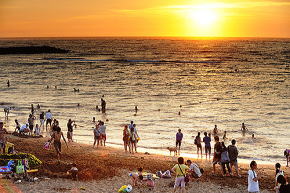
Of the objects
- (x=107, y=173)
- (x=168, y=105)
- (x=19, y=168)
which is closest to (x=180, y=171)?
(x=107, y=173)

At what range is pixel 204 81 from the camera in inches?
2918

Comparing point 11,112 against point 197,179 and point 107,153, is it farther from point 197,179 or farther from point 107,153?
point 197,179

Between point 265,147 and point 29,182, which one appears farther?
point 265,147

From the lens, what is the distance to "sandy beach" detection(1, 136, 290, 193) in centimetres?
1459

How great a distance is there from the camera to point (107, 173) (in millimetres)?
16391

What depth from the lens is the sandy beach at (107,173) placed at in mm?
14594

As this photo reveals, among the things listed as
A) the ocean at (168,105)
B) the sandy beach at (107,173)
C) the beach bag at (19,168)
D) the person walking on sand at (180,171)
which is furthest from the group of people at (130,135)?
the person walking on sand at (180,171)

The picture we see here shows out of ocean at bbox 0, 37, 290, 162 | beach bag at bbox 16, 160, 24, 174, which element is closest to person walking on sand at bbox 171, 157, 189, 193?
beach bag at bbox 16, 160, 24, 174

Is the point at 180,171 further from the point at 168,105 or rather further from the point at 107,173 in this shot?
the point at 168,105

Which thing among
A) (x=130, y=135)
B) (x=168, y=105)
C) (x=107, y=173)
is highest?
(x=168, y=105)

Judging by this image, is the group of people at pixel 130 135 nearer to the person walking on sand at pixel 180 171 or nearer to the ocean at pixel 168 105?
the ocean at pixel 168 105

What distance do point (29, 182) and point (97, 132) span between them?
794 cm

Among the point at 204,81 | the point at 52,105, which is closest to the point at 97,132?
the point at 52,105

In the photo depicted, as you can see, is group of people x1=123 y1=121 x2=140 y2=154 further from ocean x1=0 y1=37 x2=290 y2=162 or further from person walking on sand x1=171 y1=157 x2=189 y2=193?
person walking on sand x1=171 y1=157 x2=189 y2=193
